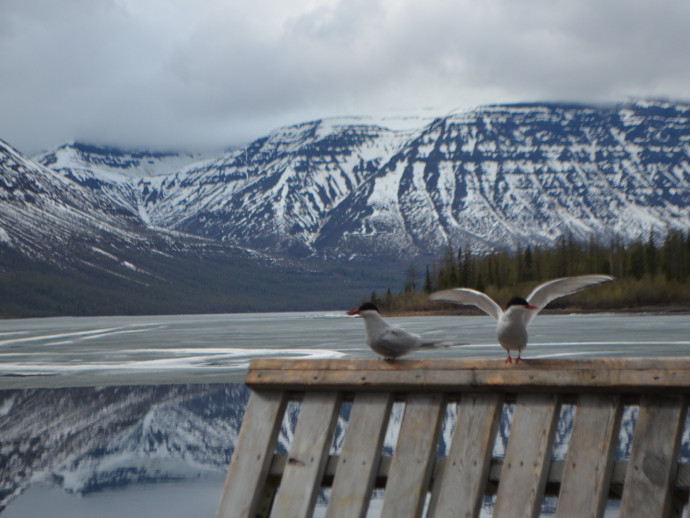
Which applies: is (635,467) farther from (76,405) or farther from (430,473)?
(76,405)

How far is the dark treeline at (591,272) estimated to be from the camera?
124m

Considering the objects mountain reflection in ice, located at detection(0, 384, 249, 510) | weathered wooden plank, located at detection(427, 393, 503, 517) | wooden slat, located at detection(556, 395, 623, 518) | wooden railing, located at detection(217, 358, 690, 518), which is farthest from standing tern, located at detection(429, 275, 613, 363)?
mountain reflection in ice, located at detection(0, 384, 249, 510)

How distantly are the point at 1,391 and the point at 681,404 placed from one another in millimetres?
20990

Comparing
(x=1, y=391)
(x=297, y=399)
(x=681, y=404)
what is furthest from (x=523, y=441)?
(x=1, y=391)

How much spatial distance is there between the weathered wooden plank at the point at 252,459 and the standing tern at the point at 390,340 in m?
0.78

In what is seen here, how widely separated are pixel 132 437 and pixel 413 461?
35.8 feet

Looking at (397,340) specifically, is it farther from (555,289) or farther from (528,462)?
(528,462)

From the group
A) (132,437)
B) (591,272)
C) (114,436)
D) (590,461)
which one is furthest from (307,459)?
(591,272)

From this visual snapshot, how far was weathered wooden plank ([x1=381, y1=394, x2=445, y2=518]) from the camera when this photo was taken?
3807 mm

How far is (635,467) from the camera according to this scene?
3.62 meters

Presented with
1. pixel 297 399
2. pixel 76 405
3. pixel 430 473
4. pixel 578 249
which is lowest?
pixel 430 473

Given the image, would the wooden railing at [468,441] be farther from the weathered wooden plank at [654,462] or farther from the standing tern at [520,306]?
the standing tern at [520,306]

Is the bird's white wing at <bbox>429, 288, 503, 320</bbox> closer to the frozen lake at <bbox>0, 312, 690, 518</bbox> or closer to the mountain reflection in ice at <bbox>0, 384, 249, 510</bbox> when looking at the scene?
the frozen lake at <bbox>0, 312, 690, 518</bbox>

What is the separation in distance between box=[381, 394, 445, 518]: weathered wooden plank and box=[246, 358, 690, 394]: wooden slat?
0.36 feet
